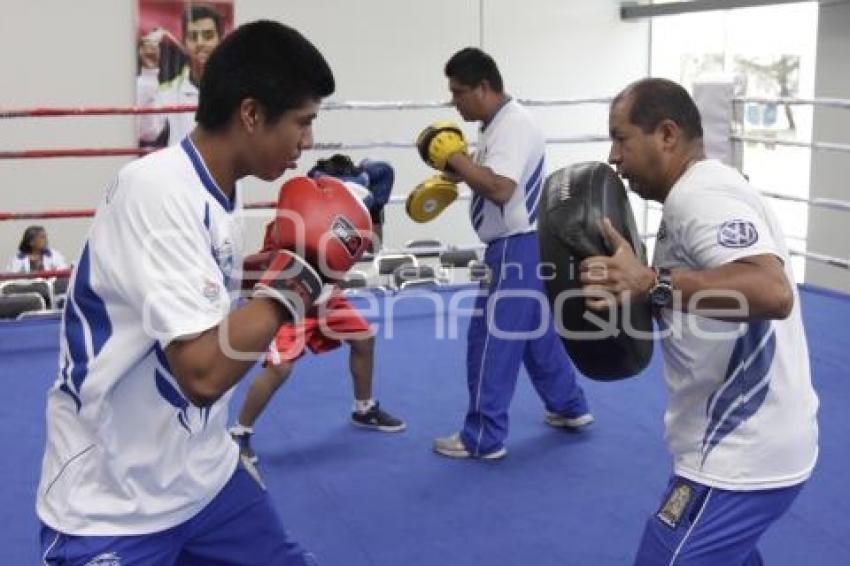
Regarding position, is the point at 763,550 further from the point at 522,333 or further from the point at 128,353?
the point at 128,353

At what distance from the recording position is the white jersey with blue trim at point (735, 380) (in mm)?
1444

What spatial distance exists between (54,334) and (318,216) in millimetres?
3130

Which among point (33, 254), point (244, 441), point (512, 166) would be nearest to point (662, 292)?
point (512, 166)

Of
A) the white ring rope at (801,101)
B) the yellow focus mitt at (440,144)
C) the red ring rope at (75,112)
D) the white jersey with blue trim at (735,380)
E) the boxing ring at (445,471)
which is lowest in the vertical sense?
the boxing ring at (445,471)

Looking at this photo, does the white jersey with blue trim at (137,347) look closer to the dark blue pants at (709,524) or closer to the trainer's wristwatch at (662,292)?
the trainer's wristwatch at (662,292)

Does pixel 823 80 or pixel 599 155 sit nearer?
pixel 823 80

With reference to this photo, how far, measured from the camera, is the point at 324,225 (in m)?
1.32

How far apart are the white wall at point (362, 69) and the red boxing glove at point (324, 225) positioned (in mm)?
5949

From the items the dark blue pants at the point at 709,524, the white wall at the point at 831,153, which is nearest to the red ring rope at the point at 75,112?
the dark blue pants at the point at 709,524

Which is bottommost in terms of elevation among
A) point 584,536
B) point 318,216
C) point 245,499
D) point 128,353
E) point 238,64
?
point 584,536

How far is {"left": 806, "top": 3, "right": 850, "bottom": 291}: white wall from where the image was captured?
703 cm

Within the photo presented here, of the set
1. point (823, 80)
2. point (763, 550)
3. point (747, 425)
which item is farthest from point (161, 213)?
point (823, 80)

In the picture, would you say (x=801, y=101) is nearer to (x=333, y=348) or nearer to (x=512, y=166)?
(x=512, y=166)

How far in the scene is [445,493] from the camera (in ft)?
8.71
